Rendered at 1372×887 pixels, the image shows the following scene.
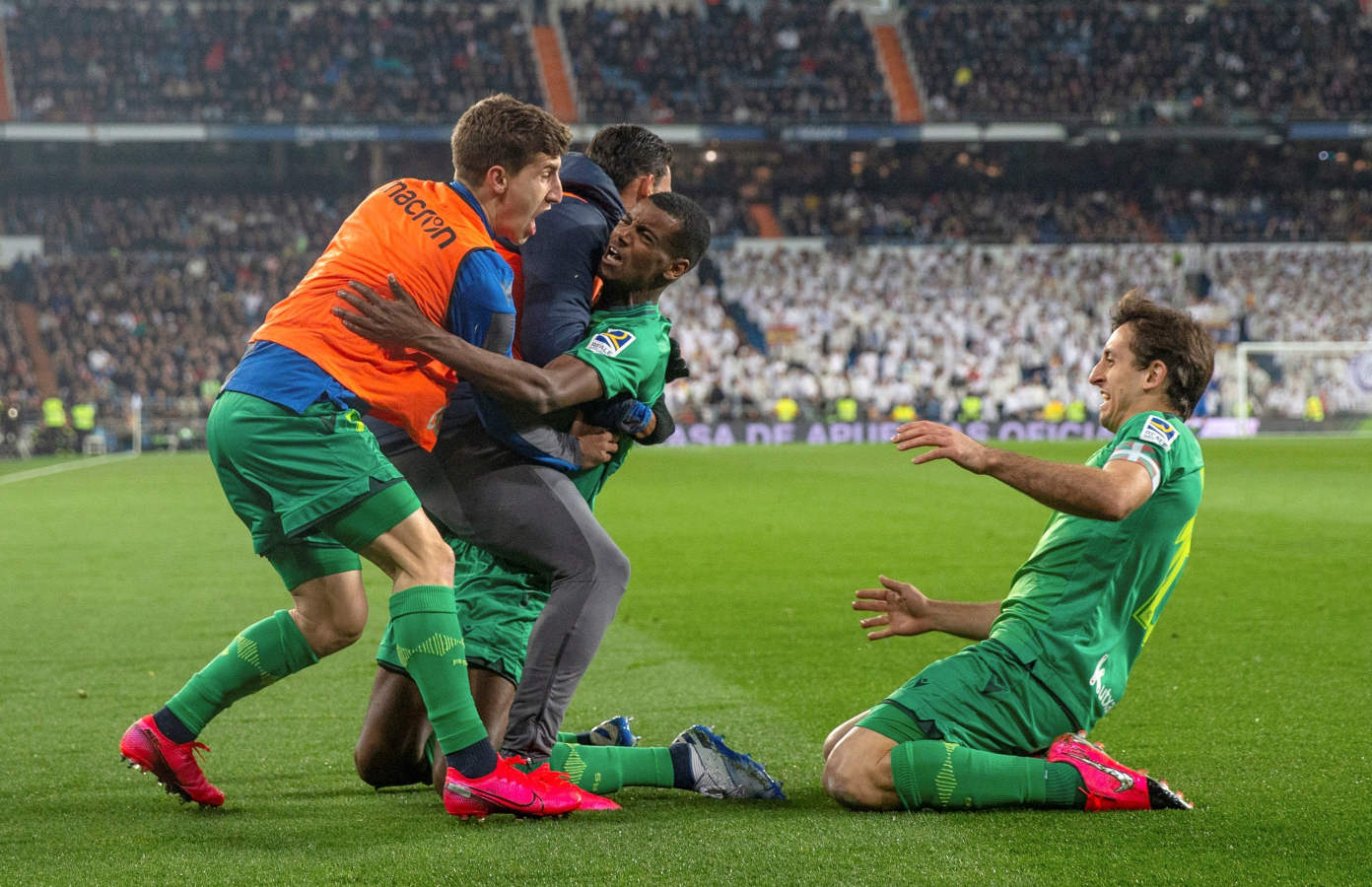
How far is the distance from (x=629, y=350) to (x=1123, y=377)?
53.2 inches

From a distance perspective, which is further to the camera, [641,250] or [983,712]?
[641,250]

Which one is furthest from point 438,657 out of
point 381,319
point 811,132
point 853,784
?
point 811,132

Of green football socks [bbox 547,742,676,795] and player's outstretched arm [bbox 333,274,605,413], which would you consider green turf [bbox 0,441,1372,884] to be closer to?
green football socks [bbox 547,742,676,795]

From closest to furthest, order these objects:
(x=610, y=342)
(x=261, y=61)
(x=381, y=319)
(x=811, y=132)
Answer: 1. (x=381, y=319)
2. (x=610, y=342)
3. (x=811, y=132)
4. (x=261, y=61)

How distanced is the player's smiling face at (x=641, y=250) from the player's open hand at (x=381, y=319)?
684 mm

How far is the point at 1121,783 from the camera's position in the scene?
12.4 feet

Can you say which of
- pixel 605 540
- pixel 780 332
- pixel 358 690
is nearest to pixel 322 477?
pixel 605 540

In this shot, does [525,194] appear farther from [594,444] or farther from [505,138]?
[594,444]

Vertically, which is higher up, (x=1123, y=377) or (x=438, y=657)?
(x=1123, y=377)

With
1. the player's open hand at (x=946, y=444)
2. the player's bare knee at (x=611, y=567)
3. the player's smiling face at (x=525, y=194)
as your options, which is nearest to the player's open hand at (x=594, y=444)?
the player's bare knee at (x=611, y=567)

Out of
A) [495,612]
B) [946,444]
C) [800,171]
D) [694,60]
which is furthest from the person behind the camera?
[800,171]

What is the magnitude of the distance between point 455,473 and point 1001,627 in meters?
1.62

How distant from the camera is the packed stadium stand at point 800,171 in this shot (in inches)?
1362

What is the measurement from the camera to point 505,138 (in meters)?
3.89
